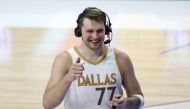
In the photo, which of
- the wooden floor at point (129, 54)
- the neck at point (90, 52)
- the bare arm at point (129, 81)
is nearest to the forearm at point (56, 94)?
the neck at point (90, 52)

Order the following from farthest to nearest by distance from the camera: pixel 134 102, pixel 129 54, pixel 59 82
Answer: pixel 129 54, pixel 134 102, pixel 59 82

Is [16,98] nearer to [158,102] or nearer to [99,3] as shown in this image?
[158,102]

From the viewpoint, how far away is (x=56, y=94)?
1.84 meters

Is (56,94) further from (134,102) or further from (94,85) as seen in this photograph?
(134,102)

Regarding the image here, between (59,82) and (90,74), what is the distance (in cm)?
14

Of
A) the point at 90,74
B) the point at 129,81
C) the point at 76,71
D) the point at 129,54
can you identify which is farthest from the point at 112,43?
the point at 76,71

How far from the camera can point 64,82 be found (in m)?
1.79

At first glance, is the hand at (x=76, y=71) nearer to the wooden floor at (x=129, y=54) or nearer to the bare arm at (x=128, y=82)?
the bare arm at (x=128, y=82)

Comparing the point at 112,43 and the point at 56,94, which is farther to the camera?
the point at 112,43

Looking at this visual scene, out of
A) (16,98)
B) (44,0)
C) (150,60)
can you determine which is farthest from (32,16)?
(16,98)

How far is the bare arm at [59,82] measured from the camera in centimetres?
180

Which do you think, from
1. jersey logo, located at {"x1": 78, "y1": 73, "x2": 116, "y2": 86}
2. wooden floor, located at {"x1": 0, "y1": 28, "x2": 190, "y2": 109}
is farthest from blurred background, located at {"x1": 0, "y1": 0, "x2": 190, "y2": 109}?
jersey logo, located at {"x1": 78, "y1": 73, "x2": 116, "y2": 86}

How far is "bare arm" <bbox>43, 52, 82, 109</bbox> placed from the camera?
5.90 feet

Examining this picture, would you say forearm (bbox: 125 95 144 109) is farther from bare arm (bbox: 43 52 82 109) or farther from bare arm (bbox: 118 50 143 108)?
bare arm (bbox: 43 52 82 109)
